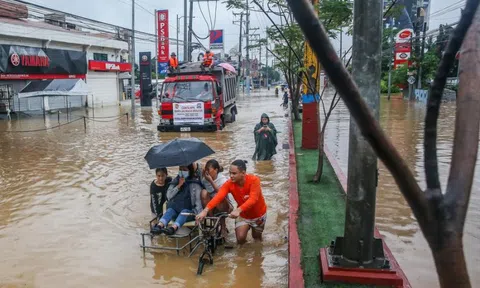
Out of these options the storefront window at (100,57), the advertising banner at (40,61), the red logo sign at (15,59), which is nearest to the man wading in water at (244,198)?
the advertising banner at (40,61)

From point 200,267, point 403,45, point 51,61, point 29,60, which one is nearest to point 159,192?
point 200,267

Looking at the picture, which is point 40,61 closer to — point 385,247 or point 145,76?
point 145,76

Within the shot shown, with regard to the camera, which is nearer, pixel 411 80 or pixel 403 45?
pixel 403 45

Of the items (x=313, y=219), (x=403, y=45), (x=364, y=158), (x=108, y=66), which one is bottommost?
(x=313, y=219)

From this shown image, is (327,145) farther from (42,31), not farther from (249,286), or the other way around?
(42,31)

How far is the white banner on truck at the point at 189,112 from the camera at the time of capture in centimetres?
1683

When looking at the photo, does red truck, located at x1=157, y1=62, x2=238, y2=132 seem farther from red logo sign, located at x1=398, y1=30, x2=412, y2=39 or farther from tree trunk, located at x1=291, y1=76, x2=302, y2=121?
red logo sign, located at x1=398, y1=30, x2=412, y2=39

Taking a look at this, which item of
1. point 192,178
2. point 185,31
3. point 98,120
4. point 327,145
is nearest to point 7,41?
point 98,120

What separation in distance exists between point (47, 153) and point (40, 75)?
49.3 ft

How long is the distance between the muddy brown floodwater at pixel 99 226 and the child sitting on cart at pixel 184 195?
563 mm

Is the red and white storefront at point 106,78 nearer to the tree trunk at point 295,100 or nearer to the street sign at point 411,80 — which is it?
the tree trunk at point 295,100

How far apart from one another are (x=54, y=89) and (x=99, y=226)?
58.1 feet

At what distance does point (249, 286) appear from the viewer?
15.6 feet

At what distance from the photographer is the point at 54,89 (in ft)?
73.6
